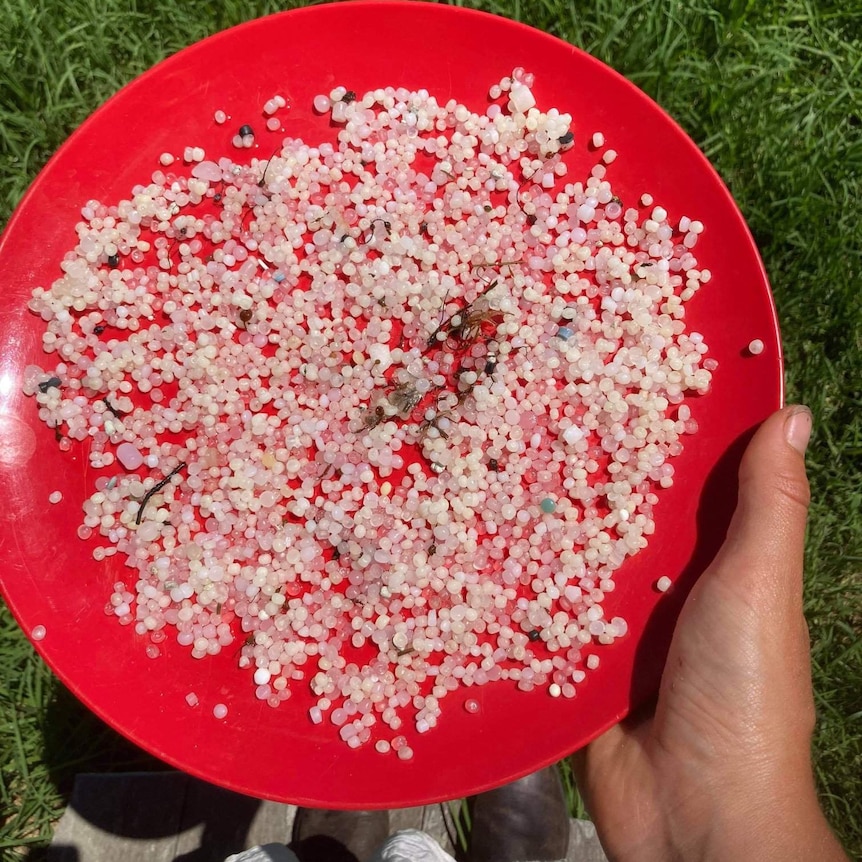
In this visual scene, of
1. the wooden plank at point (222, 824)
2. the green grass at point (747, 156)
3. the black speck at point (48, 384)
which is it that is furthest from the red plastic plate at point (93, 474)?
the wooden plank at point (222, 824)

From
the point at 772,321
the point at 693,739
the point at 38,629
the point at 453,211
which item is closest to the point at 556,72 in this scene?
the point at 453,211

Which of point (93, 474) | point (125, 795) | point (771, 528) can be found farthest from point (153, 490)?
point (771, 528)

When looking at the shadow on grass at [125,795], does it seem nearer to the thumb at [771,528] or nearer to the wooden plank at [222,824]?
the wooden plank at [222,824]

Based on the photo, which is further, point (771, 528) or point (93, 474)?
point (93, 474)

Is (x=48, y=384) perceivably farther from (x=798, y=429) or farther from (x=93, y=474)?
(x=798, y=429)

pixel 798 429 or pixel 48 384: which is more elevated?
pixel 48 384

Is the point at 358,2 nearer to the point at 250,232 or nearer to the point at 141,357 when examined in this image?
A: the point at 250,232

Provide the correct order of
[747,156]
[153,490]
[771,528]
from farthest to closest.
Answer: [747,156] < [153,490] < [771,528]
